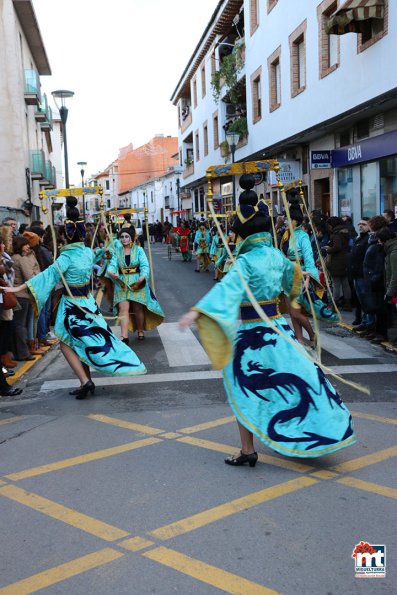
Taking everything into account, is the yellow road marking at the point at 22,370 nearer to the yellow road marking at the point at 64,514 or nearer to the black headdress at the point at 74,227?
the black headdress at the point at 74,227

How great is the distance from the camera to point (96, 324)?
666 centimetres

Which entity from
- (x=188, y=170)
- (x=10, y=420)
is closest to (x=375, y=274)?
(x=10, y=420)

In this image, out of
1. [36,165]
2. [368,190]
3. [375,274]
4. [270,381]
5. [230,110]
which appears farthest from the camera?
[230,110]

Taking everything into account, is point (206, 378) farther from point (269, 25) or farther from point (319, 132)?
point (269, 25)

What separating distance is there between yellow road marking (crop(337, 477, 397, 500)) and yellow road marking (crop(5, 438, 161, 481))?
1.58m

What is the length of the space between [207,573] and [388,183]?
1286 cm

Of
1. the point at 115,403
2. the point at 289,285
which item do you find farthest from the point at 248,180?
the point at 115,403

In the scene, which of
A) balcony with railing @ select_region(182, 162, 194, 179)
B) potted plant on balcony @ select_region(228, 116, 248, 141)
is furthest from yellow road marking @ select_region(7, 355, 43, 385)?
balcony with railing @ select_region(182, 162, 194, 179)

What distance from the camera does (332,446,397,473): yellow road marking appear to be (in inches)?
174

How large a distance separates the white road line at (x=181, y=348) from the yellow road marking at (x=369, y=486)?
3964 mm

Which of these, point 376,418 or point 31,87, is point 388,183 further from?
point 31,87

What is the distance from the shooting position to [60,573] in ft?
10.4

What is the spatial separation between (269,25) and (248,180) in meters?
18.3

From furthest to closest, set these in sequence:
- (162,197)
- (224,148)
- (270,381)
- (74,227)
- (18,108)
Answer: (162,197)
(224,148)
(18,108)
(74,227)
(270,381)
